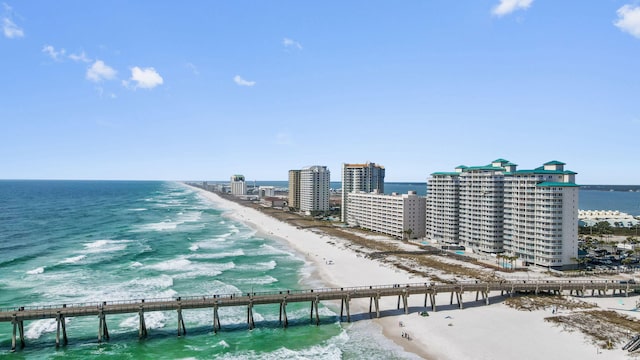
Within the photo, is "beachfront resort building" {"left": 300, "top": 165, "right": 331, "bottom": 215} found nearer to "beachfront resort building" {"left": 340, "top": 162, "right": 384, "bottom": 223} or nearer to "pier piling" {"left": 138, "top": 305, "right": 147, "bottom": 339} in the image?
"beachfront resort building" {"left": 340, "top": 162, "right": 384, "bottom": 223}

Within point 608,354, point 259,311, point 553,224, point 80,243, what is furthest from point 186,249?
point 608,354

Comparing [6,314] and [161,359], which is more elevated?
[6,314]

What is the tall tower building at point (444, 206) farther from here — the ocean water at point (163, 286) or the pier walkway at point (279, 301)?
the pier walkway at point (279, 301)

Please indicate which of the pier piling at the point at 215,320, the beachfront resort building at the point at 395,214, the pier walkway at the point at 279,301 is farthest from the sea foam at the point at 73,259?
the beachfront resort building at the point at 395,214

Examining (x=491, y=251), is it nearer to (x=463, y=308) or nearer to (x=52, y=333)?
(x=463, y=308)

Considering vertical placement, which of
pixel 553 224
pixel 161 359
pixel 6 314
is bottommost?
pixel 161 359

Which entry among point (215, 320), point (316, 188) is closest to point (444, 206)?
point (215, 320)
